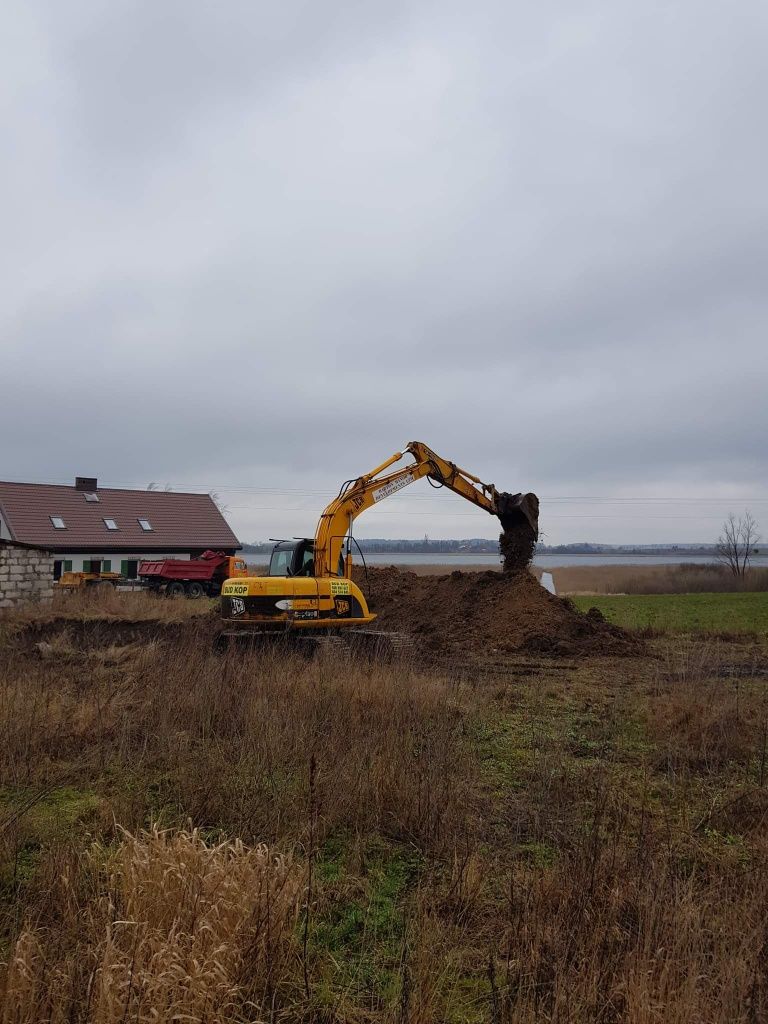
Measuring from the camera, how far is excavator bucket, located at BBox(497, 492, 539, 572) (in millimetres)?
20422

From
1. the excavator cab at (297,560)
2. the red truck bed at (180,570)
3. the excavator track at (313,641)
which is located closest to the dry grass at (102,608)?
the red truck bed at (180,570)

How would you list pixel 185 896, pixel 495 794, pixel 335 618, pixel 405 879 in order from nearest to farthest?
pixel 185 896 < pixel 405 879 < pixel 495 794 < pixel 335 618

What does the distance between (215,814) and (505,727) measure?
425 cm

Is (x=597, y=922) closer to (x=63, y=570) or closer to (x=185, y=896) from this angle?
(x=185, y=896)

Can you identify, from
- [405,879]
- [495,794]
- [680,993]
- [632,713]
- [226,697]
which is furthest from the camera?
[632,713]

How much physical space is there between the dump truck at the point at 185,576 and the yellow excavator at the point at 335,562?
57.5 ft

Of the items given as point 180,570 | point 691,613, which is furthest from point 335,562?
point 180,570

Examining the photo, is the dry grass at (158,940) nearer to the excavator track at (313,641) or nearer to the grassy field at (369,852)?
the grassy field at (369,852)

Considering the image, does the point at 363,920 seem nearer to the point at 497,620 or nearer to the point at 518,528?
the point at 497,620

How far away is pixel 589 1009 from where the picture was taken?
331 cm

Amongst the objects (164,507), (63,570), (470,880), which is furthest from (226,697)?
(164,507)

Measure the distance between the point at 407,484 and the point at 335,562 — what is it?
332 centimetres

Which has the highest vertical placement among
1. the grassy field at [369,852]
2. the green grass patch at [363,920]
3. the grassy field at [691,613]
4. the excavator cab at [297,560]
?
the excavator cab at [297,560]

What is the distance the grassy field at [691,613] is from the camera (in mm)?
22875
